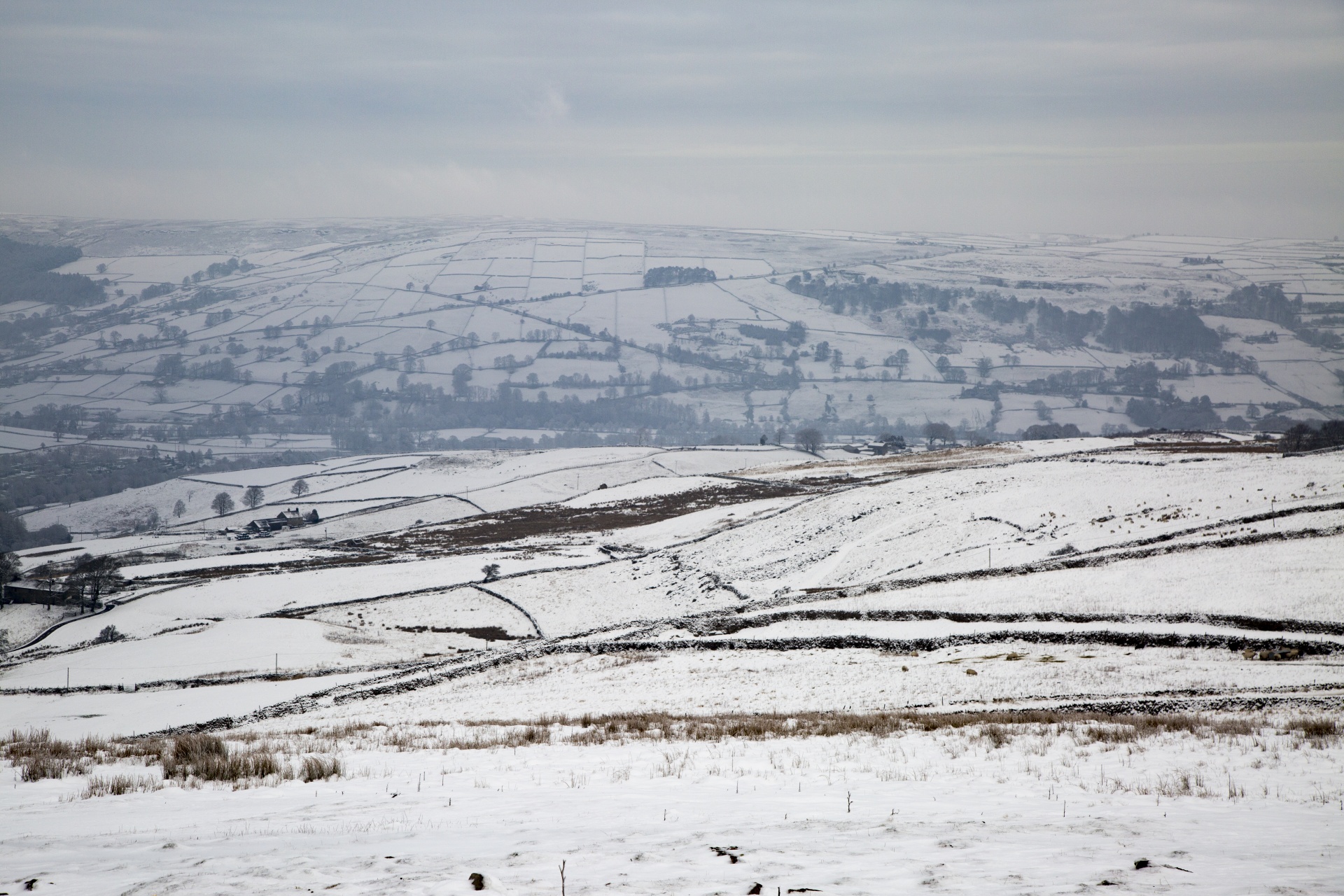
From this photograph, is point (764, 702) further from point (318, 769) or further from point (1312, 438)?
point (1312, 438)

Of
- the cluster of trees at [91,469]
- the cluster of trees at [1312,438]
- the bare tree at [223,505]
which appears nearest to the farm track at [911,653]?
the cluster of trees at [1312,438]

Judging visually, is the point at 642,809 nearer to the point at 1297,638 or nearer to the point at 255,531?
the point at 1297,638

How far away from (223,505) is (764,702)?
402ft

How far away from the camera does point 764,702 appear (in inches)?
899

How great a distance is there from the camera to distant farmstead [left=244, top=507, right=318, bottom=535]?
104625mm

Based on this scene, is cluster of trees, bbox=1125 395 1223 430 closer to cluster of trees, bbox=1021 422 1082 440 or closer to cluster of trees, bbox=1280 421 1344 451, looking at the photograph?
cluster of trees, bbox=1021 422 1082 440

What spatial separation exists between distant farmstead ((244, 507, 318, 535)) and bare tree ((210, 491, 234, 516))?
57.2 ft

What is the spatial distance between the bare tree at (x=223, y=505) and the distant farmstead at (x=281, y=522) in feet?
57.2

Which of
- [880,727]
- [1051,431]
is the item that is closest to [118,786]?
[880,727]

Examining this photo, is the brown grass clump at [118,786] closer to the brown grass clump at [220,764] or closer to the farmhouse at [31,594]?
the brown grass clump at [220,764]

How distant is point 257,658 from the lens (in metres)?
39.9

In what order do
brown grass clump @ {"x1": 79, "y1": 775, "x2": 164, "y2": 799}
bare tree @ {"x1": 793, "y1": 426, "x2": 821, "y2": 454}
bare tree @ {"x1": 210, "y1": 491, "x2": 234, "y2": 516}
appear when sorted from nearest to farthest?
brown grass clump @ {"x1": 79, "y1": 775, "x2": 164, "y2": 799} < bare tree @ {"x1": 210, "y1": 491, "x2": 234, "y2": 516} < bare tree @ {"x1": 793, "y1": 426, "x2": 821, "y2": 454}

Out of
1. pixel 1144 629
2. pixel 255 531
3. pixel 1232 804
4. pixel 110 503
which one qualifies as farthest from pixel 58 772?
pixel 110 503

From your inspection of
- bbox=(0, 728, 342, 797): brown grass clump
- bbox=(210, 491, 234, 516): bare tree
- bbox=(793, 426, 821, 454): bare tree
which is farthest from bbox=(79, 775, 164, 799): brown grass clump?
bbox=(793, 426, 821, 454): bare tree
